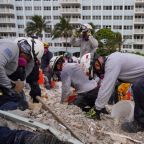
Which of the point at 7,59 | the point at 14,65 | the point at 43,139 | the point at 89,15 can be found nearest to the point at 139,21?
the point at 89,15

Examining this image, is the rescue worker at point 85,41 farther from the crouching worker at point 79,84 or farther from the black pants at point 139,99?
the black pants at point 139,99

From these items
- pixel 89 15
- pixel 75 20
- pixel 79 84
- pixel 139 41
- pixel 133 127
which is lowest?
pixel 139 41

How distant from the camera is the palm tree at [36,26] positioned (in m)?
65.3

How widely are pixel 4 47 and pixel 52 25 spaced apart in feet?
220

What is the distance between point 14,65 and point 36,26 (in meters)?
61.6

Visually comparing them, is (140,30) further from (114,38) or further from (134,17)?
(114,38)

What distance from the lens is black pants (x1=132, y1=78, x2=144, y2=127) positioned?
507 centimetres

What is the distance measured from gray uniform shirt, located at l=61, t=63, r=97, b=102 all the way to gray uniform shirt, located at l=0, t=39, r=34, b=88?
1.30m

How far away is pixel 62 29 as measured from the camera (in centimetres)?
6456

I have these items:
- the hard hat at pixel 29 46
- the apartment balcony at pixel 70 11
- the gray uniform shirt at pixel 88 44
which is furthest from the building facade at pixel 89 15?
the hard hat at pixel 29 46

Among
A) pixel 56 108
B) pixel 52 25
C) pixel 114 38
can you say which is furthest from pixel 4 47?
pixel 52 25

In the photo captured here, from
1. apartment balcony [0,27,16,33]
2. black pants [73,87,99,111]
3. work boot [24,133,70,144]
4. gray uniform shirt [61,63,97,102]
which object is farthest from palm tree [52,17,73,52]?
work boot [24,133,70,144]

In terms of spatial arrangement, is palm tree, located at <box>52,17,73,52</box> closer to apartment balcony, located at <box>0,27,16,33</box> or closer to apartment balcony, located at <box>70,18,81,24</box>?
apartment balcony, located at <box>70,18,81,24</box>

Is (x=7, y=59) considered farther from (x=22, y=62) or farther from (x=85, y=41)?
(x=85, y=41)
